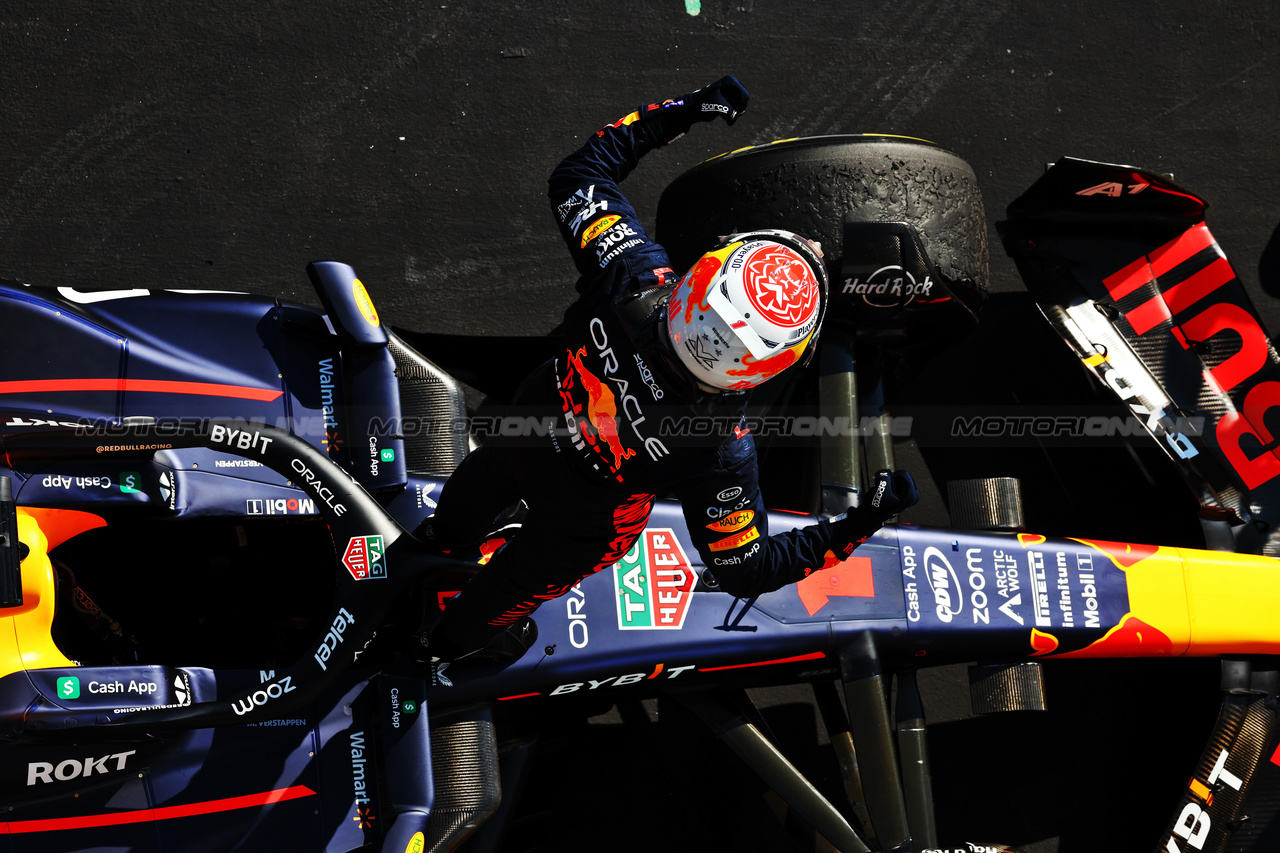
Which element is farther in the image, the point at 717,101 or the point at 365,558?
the point at 365,558

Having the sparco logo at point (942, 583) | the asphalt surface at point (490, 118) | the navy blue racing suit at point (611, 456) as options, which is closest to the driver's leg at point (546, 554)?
the navy blue racing suit at point (611, 456)

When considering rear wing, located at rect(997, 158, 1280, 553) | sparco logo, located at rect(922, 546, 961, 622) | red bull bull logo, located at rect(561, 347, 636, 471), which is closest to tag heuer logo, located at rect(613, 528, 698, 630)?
sparco logo, located at rect(922, 546, 961, 622)

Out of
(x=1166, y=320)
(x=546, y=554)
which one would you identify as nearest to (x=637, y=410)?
(x=546, y=554)

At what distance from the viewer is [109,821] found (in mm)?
2557

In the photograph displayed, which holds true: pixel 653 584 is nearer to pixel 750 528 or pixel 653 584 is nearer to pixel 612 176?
pixel 750 528

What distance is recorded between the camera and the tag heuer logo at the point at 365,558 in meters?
2.44

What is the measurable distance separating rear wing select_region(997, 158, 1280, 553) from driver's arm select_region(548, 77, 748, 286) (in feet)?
5.08

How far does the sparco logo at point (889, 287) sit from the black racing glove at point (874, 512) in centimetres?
92

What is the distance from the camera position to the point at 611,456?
197cm

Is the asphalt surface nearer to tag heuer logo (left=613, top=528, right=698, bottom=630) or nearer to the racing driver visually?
tag heuer logo (left=613, top=528, right=698, bottom=630)

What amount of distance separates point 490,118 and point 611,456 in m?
2.42

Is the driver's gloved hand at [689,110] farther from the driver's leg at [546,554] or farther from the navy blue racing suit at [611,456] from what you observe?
the driver's leg at [546,554]

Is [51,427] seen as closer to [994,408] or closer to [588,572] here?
[588,572]

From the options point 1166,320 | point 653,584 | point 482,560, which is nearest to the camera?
point 482,560
